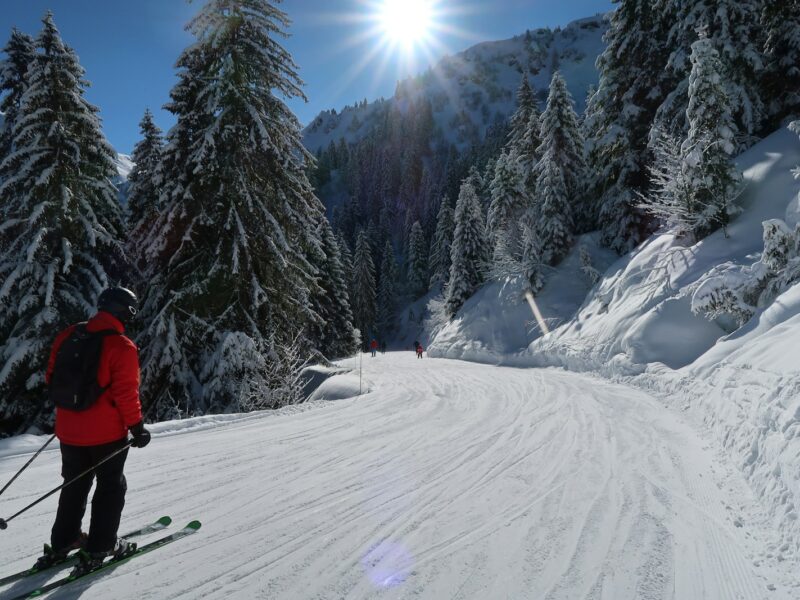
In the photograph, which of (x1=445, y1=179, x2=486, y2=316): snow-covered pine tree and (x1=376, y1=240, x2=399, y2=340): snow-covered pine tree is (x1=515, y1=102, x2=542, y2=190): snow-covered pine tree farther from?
(x1=376, y1=240, x2=399, y2=340): snow-covered pine tree

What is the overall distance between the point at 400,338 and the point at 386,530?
6337 centimetres

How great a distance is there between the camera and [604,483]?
15.6 feet

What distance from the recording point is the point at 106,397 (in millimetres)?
3232

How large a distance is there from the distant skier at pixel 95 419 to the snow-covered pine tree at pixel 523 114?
35.7 metres

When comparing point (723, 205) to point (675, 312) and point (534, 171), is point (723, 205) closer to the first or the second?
point (675, 312)

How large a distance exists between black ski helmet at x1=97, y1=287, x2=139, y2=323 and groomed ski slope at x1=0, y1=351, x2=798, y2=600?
1912mm

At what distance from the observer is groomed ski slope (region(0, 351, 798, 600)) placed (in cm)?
304

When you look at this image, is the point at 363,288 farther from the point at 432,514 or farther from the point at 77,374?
the point at 77,374

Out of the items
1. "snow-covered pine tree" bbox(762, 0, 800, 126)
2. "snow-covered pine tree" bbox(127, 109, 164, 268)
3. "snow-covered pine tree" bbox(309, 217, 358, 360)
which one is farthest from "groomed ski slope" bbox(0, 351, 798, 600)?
"snow-covered pine tree" bbox(309, 217, 358, 360)

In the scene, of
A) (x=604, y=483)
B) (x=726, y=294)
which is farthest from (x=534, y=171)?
(x=604, y=483)

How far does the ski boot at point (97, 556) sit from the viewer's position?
3.06 meters

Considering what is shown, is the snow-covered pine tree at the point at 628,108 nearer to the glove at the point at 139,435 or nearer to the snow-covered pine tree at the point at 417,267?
the glove at the point at 139,435

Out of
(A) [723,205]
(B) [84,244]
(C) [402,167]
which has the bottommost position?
(A) [723,205]

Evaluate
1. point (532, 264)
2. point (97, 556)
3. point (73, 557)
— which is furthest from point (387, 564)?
point (532, 264)
